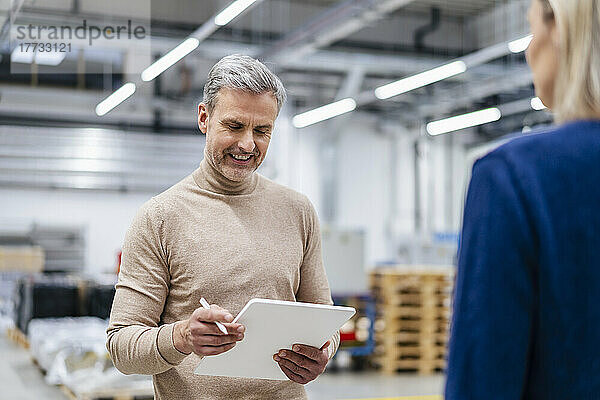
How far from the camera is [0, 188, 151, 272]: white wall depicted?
6.06 m

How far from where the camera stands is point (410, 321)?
32.0 feet

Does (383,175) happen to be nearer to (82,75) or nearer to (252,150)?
(82,75)

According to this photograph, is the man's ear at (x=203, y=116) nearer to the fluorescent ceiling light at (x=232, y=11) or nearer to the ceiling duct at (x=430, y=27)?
the fluorescent ceiling light at (x=232, y=11)

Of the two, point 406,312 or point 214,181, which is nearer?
point 214,181

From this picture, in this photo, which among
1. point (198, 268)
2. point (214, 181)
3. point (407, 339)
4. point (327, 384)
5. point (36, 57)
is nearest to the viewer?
point (198, 268)

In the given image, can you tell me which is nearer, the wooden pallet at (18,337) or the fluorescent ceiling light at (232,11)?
the fluorescent ceiling light at (232,11)

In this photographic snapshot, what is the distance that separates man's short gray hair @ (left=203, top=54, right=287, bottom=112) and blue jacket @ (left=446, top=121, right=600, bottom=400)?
107 cm

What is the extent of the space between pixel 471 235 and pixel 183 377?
1.16m

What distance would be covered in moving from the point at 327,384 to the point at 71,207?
3.49 m

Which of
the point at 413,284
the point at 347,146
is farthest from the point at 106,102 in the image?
the point at 347,146

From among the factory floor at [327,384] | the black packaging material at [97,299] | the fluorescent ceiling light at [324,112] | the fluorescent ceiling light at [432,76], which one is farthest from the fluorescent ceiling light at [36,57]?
the fluorescent ceiling light at [324,112]

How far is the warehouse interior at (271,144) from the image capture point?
18.6 feet

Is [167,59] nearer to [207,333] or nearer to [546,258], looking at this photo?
[207,333]

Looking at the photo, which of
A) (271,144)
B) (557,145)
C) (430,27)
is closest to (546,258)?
(557,145)
